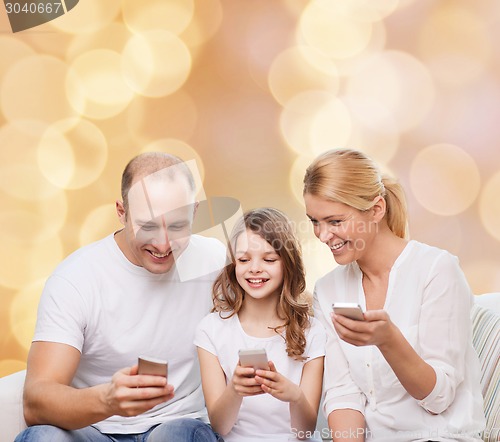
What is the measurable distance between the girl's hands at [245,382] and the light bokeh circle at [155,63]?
134cm

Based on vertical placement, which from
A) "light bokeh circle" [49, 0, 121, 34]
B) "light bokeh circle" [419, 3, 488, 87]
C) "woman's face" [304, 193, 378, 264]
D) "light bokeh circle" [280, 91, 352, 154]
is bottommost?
"woman's face" [304, 193, 378, 264]

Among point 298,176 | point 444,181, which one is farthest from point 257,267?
point 444,181

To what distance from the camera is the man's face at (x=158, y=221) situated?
65.3 inches

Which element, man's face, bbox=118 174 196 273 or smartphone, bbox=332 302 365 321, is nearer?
smartphone, bbox=332 302 365 321

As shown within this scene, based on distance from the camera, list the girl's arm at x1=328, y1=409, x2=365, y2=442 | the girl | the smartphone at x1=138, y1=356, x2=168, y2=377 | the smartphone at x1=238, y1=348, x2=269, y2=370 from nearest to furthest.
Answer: the smartphone at x1=138, y1=356, x2=168, y2=377, the smartphone at x1=238, y1=348, x2=269, y2=370, the girl's arm at x1=328, y1=409, x2=365, y2=442, the girl

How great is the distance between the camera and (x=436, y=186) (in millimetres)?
2521

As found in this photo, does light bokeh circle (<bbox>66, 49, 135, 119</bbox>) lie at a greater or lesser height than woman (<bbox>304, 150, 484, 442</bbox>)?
greater

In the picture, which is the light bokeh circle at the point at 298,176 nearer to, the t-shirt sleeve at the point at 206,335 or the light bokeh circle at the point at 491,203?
the light bokeh circle at the point at 491,203

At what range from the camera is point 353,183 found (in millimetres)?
1564

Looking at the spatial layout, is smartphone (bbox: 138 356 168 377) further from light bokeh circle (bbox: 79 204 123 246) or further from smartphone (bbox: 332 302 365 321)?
light bokeh circle (bbox: 79 204 123 246)

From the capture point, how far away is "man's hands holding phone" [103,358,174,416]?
1325 millimetres

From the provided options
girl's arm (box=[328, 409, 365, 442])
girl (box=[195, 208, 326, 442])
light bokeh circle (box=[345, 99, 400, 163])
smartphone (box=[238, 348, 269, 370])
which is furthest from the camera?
light bokeh circle (box=[345, 99, 400, 163])

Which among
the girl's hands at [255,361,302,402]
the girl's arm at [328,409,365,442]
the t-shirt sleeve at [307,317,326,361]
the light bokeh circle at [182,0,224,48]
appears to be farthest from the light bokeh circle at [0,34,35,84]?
the girl's arm at [328,409,365,442]

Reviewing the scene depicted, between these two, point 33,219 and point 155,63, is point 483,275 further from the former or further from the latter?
point 33,219
